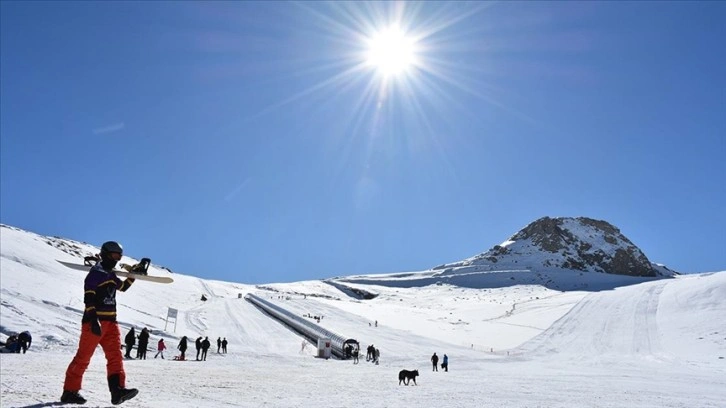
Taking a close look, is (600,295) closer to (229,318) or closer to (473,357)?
(473,357)

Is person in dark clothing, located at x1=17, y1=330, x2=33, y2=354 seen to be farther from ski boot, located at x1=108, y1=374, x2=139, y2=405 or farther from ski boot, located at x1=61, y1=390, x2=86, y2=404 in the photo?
ski boot, located at x1=108, y1=374, x2=139, y2=405

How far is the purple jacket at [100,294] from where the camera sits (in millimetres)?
5948

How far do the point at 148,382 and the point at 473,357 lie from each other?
34026 mm

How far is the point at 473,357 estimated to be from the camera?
38938 mm

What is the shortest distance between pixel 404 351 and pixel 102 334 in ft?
121

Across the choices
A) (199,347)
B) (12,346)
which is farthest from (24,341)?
(199,347)

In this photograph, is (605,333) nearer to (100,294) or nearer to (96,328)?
(100,294)

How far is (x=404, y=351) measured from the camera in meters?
40.3

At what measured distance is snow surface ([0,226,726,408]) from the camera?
31.0 ft

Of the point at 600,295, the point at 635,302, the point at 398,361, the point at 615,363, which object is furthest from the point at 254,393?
the point at 600,295

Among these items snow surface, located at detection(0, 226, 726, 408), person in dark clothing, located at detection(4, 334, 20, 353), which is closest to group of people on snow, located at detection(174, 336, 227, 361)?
snow surface, located at detection(0, 226, 726, 408)

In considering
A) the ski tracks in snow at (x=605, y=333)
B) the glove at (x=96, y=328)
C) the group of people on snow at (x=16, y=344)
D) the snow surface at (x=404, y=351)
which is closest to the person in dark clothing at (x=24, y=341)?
the group of people on snow at (x=16, y=344)

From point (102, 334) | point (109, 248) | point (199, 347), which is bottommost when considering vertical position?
point (199, 347)

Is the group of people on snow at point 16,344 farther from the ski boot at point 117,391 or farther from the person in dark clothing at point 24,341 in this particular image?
the ski boot at point 117,391
